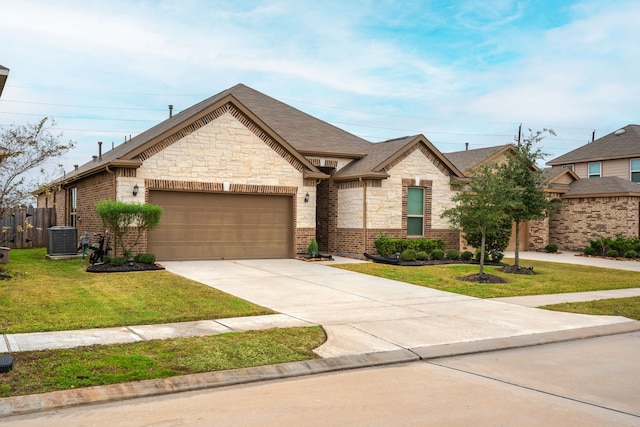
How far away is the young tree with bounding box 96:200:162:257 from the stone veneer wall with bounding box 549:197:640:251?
58.9 feet

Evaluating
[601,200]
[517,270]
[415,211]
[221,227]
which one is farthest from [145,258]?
[601,200]

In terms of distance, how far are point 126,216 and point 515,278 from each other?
1132 centimetres

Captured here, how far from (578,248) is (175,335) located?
24974 mm

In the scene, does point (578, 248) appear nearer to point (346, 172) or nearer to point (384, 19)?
point (346, 172)

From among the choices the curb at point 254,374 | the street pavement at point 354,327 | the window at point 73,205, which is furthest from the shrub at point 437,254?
the window at point 73,205

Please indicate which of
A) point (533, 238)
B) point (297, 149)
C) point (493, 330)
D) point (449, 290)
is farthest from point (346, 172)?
point (493, 330)

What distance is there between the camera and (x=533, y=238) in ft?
96.4

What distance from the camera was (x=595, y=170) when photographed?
35.3 metres

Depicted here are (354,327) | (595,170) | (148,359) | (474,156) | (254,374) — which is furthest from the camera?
(595,170)

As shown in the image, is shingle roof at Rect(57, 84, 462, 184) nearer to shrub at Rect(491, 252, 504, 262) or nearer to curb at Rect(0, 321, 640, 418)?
shrub at Rect(491, 252, 504, 262)

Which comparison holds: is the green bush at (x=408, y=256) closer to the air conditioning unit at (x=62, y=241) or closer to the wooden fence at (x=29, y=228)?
the air conditioning unit at (x=62, y=241)

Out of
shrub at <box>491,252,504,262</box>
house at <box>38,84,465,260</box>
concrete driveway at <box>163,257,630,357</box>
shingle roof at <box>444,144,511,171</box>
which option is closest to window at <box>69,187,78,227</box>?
house at <box>38,84,465,260</box>

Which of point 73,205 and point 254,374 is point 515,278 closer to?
point 254,374

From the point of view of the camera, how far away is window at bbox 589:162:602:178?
35.0 metres
